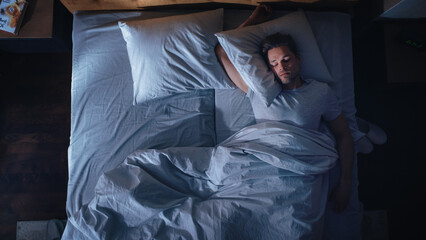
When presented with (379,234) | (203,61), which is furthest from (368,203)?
(203,61)

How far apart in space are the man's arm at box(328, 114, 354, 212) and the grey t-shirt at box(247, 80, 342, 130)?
0.06m

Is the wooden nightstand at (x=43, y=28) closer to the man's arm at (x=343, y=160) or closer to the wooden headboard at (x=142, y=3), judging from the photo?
the wooden headboard at (x=142, y=3)

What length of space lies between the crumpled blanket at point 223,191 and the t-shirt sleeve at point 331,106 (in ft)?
0.41

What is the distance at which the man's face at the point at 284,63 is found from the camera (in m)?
1.23

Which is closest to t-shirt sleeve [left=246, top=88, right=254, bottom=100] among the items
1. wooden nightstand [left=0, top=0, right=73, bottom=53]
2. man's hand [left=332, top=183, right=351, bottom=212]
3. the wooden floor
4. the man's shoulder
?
the man's shoulder

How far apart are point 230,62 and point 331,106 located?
0.59 m

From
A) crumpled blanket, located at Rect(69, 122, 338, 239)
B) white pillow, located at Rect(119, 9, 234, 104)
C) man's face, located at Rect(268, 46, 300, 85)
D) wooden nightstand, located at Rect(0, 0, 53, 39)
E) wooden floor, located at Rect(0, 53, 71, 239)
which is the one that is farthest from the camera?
wooden floor, located at Rect(0, 53, 71, 239)

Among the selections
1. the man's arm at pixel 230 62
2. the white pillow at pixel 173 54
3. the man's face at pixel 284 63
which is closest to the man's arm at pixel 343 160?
the man's face at pixel 284 63

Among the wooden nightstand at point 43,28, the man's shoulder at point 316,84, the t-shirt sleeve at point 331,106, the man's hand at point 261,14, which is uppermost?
the wooden nightstand at point 43,28

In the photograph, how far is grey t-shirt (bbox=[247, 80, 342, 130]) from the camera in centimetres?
126

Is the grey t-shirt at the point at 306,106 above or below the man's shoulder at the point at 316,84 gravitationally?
below

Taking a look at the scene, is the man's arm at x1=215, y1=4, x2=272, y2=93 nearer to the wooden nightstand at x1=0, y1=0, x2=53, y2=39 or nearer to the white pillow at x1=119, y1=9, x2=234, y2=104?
the white pillow at x1=119, y1=9, x2=234, y2=104

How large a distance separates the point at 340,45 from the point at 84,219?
1.61 metres

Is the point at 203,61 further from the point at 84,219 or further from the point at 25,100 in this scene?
the point at 25,100
